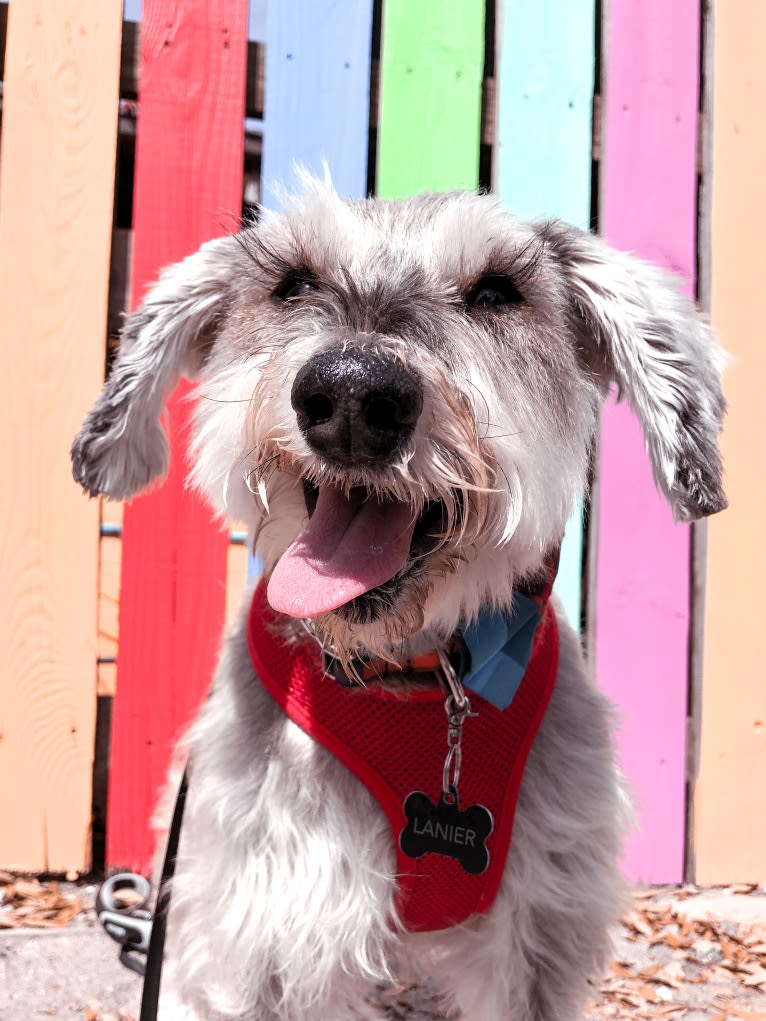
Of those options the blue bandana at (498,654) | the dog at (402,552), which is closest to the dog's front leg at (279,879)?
the dog at (402,552)

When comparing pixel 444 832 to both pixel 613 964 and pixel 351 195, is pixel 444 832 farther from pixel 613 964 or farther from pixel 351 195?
pixel 351 195

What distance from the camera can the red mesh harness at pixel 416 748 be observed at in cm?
188

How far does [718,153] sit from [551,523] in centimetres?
223

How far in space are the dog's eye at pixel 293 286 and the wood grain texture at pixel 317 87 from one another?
1.25 metres

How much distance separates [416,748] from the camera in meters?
1.89

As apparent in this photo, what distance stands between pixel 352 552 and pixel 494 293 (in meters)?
0.69

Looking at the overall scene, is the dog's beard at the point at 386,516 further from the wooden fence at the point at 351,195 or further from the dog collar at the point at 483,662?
the wooden fence at the point at 351,195

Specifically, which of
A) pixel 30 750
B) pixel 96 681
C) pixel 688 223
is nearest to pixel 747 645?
pixel 688 223

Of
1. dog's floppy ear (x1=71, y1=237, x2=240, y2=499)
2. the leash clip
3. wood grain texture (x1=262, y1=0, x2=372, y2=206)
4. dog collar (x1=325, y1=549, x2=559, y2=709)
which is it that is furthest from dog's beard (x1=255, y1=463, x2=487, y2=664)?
wood grain texture (x1=262, y1=0, x2=372, y2=206)

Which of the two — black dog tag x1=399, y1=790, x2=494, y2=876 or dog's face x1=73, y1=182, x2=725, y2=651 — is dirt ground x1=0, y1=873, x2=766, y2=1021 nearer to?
black dog tag x1=399, y1=790, x2=494, y2=876

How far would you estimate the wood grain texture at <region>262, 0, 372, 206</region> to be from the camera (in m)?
3.13

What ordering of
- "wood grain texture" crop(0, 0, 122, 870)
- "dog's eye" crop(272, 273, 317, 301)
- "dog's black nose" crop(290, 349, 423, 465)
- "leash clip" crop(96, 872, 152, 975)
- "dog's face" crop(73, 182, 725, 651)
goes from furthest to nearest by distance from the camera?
"wood grain texture" crop(0, 0, 122, 870) < "leash clip" crop(96, 872, 152, 975) < "dog's eye" crop(272, 273, 317, 301) < "dog's face" crop(73, 182, 725, 651) < "dog's black nose" crop(290, 349, 423, 465)

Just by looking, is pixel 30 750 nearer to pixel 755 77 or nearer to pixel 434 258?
pixel 434 258

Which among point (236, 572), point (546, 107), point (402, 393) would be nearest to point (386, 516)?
point (402, 393)
